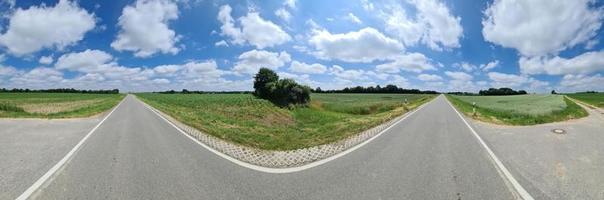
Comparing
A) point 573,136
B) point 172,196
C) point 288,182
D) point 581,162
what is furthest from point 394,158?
point 573,136

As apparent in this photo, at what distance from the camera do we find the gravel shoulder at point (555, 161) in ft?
19.3

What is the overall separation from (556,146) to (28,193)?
12550mm

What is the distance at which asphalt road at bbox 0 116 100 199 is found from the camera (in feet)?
20.8

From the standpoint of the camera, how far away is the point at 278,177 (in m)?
6.52

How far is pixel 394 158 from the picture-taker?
8.35m

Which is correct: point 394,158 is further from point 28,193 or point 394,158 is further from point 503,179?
point 28,193

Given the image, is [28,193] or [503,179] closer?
[28,193]

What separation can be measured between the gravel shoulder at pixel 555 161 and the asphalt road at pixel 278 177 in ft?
1.86

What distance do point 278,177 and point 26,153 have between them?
7.30m

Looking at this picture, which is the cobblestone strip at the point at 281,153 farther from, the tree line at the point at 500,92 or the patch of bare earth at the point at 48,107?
the tree line at the point at 500,92

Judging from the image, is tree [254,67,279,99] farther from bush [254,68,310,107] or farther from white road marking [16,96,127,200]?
white road marking [16,96,127,200]

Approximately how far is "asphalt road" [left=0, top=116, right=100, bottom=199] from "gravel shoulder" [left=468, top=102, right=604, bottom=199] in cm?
864

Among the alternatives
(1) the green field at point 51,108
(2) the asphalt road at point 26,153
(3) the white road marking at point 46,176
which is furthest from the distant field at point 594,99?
(1) the green field at point 51,108

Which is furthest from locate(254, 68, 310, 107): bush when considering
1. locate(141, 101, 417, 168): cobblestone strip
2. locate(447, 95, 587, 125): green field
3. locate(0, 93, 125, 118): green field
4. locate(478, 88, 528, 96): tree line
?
locate(478, 88, 528, 96): tree line
